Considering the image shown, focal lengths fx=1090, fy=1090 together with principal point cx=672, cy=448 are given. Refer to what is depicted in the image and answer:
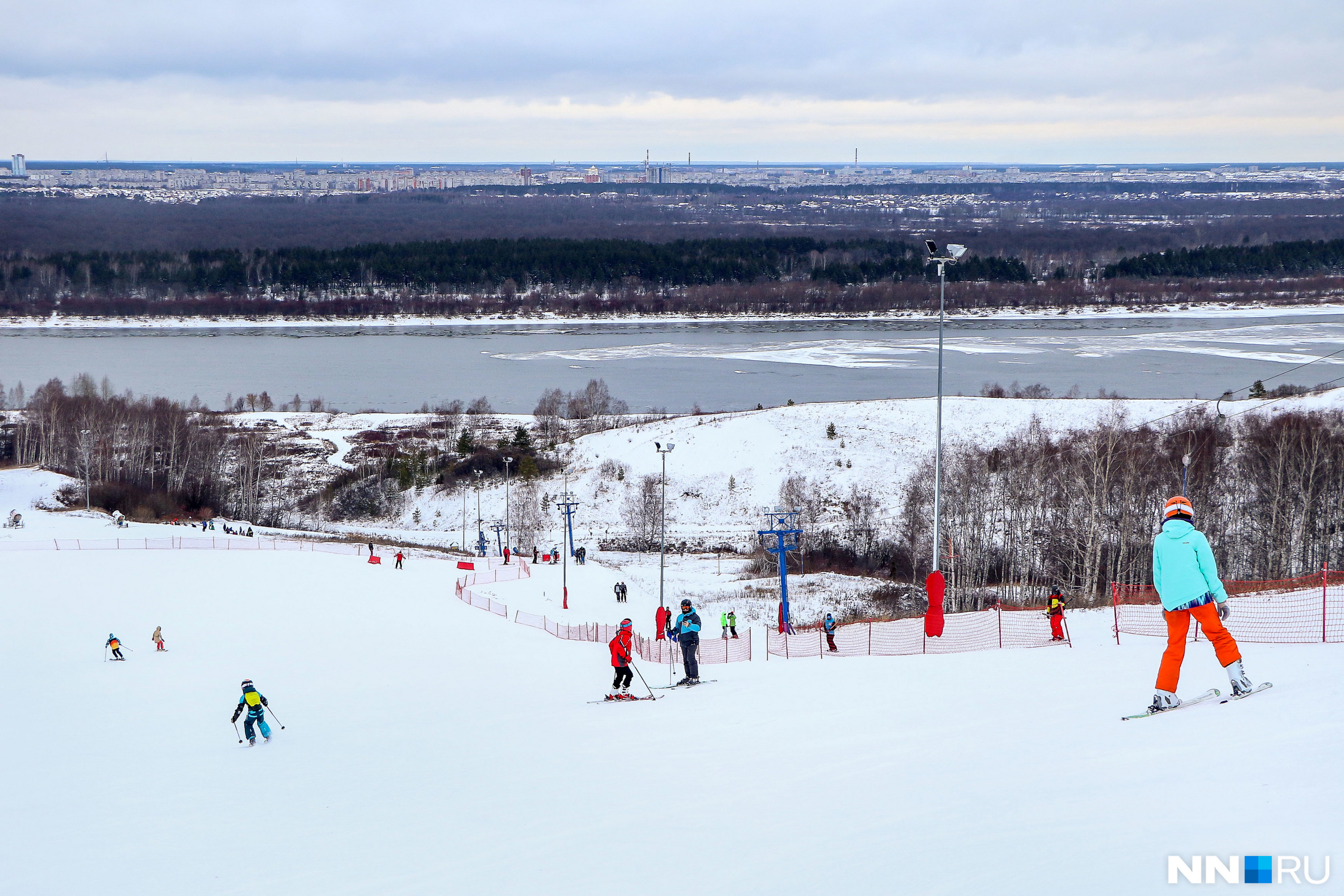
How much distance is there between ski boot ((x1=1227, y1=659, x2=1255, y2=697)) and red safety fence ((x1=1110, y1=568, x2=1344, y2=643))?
2.98 m

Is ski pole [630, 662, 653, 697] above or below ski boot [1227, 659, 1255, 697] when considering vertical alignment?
below

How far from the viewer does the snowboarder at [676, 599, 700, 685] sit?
39.3 ft

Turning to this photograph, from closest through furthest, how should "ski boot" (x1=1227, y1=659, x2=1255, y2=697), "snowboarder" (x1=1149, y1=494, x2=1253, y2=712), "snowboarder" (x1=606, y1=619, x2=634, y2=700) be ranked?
"snowboarder" (x1=1149, y1=494, x2=1253, y2=712)
"ski boot" (x1=1227, y1=659, x2=1255, y2=697)
"snowboarder" (x1=606, y1=619, x2=634, y2=700)

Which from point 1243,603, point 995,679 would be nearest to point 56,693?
point 995,679

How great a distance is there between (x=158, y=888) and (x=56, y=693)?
895 centimetres

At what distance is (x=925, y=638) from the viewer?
47.8 feet

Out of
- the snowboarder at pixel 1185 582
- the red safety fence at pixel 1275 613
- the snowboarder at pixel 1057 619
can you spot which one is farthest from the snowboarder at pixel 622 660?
the snowboarder at pixel 1185 582

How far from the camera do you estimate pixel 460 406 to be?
60938mm

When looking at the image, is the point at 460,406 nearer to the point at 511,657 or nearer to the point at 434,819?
the point at 511,657

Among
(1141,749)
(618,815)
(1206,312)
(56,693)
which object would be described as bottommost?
(56,693)

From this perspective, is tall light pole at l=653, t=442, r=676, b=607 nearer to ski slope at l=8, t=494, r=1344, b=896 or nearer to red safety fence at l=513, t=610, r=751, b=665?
red safety fence at l=513, t=610, r=751, b=665

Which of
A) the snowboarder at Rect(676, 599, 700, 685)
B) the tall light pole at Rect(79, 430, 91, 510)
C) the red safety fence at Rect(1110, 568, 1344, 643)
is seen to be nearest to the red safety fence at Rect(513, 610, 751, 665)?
the snowboarder at Rect(676, 599, 700, 685)

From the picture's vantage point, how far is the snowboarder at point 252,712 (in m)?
11.1

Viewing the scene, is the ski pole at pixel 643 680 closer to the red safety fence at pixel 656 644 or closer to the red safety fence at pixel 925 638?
the red safety fence at pixel 656 644
